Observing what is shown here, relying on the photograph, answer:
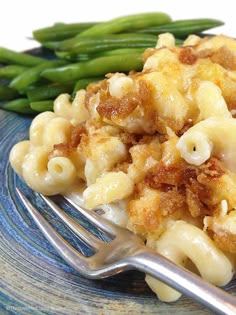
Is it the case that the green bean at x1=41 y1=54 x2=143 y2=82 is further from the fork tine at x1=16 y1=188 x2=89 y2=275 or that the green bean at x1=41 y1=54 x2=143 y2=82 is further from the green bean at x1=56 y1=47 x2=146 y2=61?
the fork tine at x1=16 y1=188 x2=89 y2=275

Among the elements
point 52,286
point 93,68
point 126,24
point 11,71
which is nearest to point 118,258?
point 52,286

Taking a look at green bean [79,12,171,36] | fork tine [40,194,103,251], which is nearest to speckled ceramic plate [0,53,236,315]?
fork tine [40,194,103,251]

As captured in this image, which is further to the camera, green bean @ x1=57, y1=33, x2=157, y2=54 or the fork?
green bean @ x1=57, y1=33, x2=157, y2=54

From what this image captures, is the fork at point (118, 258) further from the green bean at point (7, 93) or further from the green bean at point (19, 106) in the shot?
the green bean at point (7, 93)

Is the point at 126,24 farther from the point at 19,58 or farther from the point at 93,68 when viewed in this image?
the point at 19,58

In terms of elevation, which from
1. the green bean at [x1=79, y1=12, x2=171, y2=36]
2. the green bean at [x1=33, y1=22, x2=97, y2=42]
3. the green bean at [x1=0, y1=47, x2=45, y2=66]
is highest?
the green bean at [x1=79, y1=12, x2=171, y2=36]

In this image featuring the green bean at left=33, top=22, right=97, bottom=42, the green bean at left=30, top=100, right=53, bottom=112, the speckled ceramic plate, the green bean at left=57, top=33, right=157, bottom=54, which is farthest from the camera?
the green bean at left=33, top=22, right=97, bottom=42

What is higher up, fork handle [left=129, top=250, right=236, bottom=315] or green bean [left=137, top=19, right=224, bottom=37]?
green bean [left=137, top=19, right=224, bottom=37]
